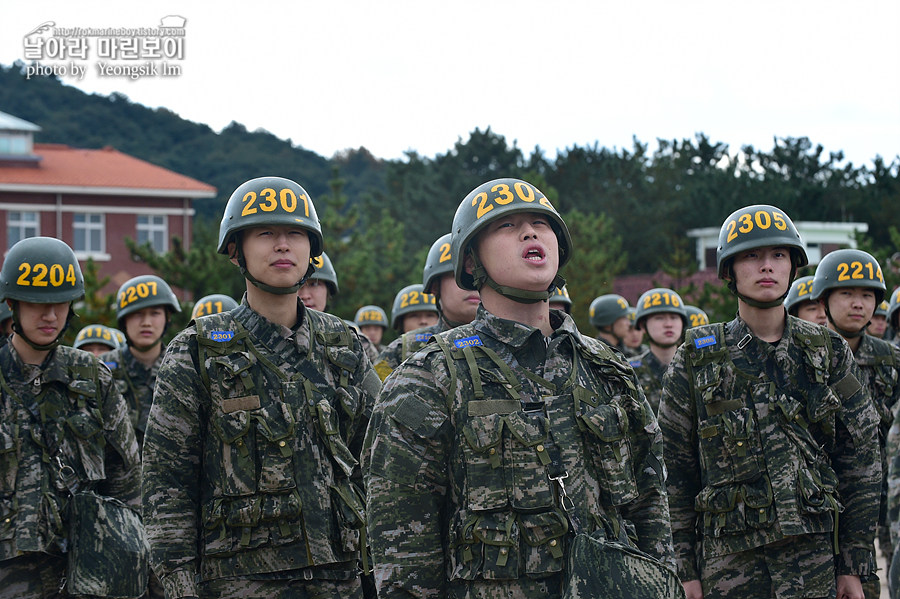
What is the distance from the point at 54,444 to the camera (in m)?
6.59

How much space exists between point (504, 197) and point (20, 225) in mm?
50895

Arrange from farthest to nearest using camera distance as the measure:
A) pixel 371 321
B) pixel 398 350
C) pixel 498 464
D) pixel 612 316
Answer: pixel 371 321, pixel 612 316, pixel 398 350, pixel 498 464

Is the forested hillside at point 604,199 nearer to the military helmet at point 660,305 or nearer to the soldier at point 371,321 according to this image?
the soldier at point 371,321

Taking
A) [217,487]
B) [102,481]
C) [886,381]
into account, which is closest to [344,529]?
[217,487]

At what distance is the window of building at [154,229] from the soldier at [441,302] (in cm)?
4705

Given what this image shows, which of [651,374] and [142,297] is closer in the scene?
[142,297]

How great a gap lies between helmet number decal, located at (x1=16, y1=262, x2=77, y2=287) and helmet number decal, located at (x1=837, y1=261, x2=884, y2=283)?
5.60 metres

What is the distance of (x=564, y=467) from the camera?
394 cm

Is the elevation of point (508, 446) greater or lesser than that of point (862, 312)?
lesser

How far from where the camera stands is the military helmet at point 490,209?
4.18 m

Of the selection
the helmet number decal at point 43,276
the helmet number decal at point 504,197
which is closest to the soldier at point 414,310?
the helmet number decal at point 43,276

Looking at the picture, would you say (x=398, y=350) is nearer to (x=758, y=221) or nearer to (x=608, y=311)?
(x=758, y=221)

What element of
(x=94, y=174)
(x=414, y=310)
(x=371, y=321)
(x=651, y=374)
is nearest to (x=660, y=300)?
(x=651, y=374)

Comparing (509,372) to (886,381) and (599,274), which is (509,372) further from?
(599,274)
